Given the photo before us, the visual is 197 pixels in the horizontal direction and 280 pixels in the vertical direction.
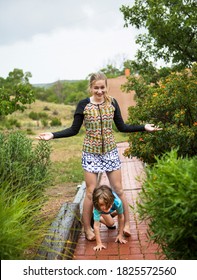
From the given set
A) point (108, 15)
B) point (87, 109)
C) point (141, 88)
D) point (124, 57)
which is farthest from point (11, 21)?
point (124, 57)

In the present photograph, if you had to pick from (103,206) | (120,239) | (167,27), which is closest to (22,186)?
(103,206)

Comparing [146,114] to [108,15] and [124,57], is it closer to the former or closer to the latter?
[108,15]

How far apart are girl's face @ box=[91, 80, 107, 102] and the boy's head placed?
37.7 inches

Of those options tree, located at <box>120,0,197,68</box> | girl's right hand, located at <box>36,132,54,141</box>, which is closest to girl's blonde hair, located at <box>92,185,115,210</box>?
girl's right hand, located at <box>36,132,54,141</box>

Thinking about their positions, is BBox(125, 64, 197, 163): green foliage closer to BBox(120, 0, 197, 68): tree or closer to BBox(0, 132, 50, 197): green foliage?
BBox(0, 132, 50, 197): green foliage

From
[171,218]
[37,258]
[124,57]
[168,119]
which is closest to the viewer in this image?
[171,218]

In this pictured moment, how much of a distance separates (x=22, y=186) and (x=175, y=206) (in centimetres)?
285

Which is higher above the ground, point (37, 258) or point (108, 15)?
point (108, 15)

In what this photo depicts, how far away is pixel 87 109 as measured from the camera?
16.2 feet

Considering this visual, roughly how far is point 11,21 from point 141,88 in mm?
3714

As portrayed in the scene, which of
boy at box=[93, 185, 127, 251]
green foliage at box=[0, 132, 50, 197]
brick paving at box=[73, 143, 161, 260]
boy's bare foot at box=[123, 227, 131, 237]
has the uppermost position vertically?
green foliage at box=[0, 132, 50, 197]

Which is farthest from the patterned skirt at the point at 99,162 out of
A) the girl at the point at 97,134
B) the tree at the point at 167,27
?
the tree at the point at 167,27

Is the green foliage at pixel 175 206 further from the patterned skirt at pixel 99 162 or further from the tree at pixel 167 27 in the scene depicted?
the tree at pixel 167 27

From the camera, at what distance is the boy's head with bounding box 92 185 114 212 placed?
4749mm
